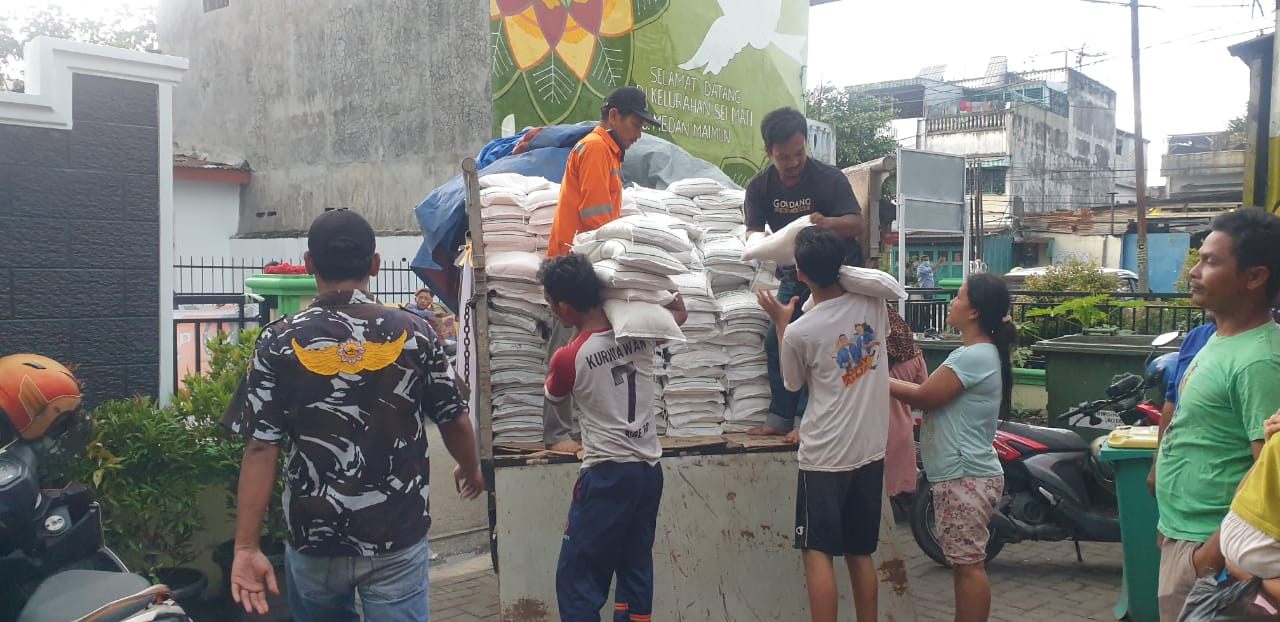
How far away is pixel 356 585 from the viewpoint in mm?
2664

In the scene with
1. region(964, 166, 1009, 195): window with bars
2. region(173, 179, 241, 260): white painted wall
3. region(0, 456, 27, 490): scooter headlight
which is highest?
region(964, 166, 1009, 195): window with bars

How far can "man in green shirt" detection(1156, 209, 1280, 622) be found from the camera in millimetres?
2523

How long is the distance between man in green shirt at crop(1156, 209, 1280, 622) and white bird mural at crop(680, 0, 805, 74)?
31.3ft


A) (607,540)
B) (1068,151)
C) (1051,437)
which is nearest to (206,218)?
(1051,437)

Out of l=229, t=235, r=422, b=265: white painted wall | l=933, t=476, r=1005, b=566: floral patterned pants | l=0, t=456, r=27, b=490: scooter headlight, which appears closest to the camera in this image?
l=0, t=456, r=27, b=490: scooter headlight

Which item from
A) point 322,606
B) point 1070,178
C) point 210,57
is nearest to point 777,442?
point 322,606

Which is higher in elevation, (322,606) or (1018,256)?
(1018,256)

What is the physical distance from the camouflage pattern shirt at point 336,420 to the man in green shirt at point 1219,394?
7.25 ft

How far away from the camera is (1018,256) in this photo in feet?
98.6

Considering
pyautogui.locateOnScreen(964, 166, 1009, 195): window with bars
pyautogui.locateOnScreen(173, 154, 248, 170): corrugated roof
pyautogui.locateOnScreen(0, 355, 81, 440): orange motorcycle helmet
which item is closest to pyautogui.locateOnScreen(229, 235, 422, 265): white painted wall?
pyautogui.locateOnScreen(173, 154, 248, 170): corrugated roof

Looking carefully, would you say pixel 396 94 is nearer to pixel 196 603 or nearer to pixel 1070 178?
pixel 196 603

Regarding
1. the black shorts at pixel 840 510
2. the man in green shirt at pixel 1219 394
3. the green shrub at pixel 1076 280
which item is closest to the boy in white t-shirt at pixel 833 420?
the black shorts at pixel 840 510

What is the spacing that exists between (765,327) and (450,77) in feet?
29.9

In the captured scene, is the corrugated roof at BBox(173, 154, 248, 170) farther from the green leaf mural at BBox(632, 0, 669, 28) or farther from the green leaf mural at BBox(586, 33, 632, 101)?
the green leaf mural at BBox(632, 0, 669, 28)
